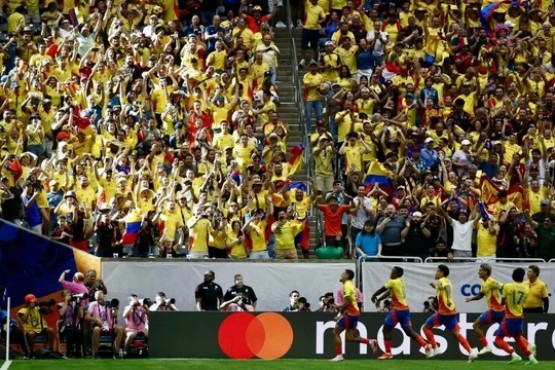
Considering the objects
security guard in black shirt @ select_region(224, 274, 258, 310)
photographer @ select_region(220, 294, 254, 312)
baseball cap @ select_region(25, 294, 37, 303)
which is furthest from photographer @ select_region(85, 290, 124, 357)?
security guard in black shirt @ select_region(224, 274, 258, 310)

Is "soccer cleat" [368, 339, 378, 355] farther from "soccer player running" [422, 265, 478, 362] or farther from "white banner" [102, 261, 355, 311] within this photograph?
"white banner" [102, 261, 355, 311]

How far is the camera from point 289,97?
41562 mm

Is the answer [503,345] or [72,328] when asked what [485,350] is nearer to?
[503,345]

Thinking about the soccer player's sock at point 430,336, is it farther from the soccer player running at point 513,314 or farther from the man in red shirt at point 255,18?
the man in red shirt at point 255,18

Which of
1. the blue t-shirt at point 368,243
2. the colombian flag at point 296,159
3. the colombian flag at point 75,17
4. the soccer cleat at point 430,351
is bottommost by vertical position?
the soccer cleat at point 430,351

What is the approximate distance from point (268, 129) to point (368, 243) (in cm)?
429

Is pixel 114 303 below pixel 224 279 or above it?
below

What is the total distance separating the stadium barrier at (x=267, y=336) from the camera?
3275 centimetres

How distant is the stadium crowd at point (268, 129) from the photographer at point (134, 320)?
200 centimetres

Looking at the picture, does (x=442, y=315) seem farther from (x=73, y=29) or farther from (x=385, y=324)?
(x=73, y=29)

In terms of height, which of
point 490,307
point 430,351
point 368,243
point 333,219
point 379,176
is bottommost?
point 430,351

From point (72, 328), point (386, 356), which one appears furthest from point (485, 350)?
point (72, 328)

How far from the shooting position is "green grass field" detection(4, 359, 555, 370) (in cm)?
2955

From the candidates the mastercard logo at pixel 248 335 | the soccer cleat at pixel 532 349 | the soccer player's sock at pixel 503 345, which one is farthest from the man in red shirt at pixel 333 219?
the soccer cleat at pixel 532 349
